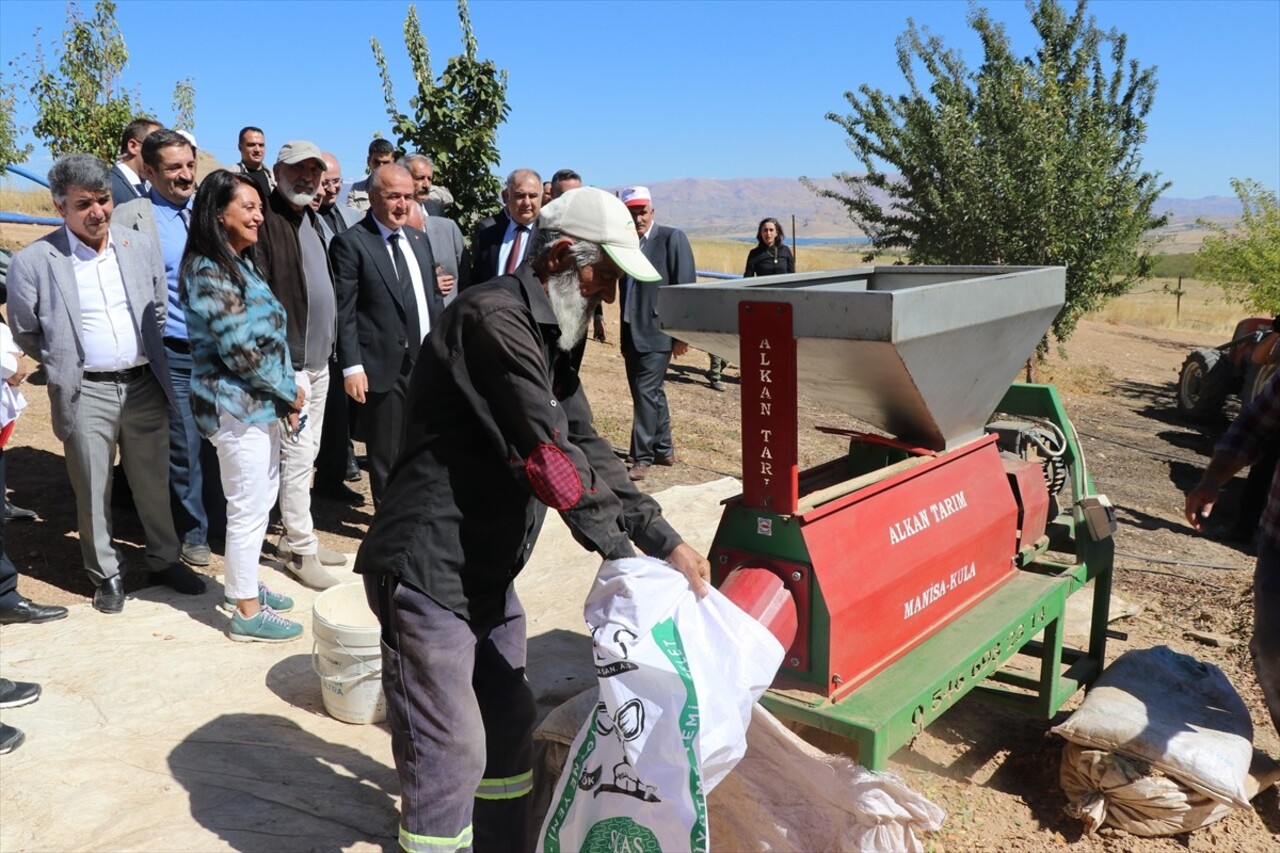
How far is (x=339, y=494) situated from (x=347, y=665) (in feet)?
9.91

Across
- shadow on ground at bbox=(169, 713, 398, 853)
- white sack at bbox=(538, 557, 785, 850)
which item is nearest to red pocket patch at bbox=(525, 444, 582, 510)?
white sack at bbox=(538, 557, 785, 850)

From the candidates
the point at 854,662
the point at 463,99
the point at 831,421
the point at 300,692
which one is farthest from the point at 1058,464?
the point at 831,421

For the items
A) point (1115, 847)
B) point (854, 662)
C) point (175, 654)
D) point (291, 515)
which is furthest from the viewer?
point (291, 515)

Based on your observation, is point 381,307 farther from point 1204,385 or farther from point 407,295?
point 1204,385

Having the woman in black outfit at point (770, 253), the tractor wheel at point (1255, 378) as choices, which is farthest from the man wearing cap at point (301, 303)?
the tractor wheel at point (1255, 378)

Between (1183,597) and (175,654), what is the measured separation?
5.04 m

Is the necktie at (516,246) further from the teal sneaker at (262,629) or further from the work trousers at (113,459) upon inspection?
the teal sneaker at (262,629)

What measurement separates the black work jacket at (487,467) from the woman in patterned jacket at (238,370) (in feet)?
5.90

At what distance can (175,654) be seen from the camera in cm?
415

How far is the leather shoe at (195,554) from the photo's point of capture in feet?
16.9

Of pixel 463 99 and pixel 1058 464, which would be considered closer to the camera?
pixel 1058 464

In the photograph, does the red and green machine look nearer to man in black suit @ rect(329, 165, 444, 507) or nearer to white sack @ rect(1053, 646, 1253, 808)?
white sack @ rect(1053, 646, 1253, 808)

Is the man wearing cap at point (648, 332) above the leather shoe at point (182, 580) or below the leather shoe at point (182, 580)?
above

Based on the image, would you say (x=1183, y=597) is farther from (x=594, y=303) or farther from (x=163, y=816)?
(x=163, y=816)
